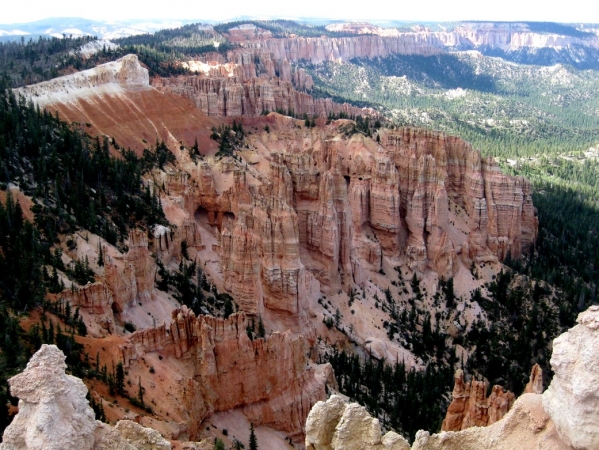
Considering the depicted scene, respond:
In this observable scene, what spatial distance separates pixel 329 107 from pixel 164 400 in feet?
246

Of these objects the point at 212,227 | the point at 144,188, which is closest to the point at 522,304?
the point at 212,227

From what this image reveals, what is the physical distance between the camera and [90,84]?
2501 inches

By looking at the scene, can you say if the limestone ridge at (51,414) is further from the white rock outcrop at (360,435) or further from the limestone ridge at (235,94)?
the limestone ridge at (235,94)

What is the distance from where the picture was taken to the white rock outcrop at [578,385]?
11406 millimetres

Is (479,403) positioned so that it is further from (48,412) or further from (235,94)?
(235,94)

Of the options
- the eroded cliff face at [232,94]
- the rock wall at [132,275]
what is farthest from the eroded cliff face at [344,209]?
the eroded cliff face at [232,94]

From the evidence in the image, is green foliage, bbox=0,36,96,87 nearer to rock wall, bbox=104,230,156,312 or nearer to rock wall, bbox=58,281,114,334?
rock wall, bbox=104,230,156,312

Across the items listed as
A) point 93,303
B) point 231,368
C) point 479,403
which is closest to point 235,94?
point 93,303

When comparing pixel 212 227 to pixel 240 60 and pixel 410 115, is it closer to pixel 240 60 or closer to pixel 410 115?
pixel 240 60

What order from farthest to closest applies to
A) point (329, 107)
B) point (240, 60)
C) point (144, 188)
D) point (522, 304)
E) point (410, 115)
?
point (410, 115) → point (240, 60) → point (329, 107) → point (522, 304) → point (144, 188)

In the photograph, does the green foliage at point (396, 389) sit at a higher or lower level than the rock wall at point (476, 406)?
lower

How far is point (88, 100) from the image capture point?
200 feet

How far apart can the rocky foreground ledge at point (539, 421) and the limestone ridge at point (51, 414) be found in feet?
16.1

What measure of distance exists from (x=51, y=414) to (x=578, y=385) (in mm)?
10005
